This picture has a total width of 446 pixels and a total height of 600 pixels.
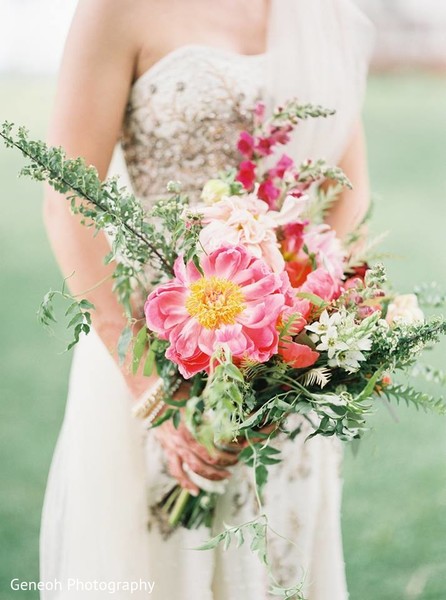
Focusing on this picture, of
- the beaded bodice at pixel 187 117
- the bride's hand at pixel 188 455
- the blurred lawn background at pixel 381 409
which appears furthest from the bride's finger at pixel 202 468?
the beaded bodice at pixel 187 117

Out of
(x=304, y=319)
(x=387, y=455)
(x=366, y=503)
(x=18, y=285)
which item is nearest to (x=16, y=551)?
(x=366, y=503)

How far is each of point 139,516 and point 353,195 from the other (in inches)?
20.8

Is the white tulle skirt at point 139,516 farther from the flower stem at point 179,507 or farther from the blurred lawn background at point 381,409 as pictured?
the blurred lawn background at point 381,409

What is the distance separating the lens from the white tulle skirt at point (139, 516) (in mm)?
1026

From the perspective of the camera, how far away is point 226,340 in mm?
702

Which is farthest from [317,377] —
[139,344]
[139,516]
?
[139,516]

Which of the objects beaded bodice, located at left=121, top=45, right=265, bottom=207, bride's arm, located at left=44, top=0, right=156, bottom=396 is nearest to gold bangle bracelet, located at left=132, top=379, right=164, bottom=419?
bride's arm, located at left=44, top=0, right=156, bottom=396

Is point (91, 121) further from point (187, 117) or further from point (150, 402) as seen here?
point (150, 402)

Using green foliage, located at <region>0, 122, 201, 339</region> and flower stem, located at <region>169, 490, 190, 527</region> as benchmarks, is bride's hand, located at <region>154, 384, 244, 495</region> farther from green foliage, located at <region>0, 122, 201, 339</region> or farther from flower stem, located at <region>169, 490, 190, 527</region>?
green foliage, located at <region>0, 122, 201, 339</region>

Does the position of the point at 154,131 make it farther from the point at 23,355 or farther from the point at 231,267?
the point at 23,355

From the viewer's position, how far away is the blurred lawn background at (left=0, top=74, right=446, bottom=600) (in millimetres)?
1980

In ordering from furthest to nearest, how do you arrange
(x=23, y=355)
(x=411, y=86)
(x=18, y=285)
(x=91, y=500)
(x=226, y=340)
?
(x=411, y=86)
(x=18, y=285)
(x=23, y=355)
(x=91, y=500)
(x=226, y=340)

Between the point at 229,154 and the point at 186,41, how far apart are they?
0.16 metres

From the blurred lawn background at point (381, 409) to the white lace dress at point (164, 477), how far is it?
157 millimetres
